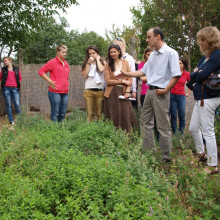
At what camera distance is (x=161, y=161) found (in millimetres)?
4250

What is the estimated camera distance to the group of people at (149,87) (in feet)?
12.9

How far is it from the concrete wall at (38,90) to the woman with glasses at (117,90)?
4875mm

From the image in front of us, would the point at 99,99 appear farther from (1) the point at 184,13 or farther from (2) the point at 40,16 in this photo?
(1) the point at 184,13

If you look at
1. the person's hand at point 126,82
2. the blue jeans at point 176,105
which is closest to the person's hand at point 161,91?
the person's hand at point 126,82

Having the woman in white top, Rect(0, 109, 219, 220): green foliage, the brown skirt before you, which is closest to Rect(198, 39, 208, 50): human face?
Rect(0, 109, 219, 220): green foliage

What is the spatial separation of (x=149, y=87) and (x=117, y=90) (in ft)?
3.95

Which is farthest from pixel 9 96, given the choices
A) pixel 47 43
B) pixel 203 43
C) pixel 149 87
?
pixel 47 43

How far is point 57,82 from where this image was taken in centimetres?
643

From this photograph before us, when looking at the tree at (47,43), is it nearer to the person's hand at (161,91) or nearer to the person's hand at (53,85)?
the person's hand at (53,85)

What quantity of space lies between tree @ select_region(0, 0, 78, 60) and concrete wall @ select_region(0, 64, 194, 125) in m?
1.18

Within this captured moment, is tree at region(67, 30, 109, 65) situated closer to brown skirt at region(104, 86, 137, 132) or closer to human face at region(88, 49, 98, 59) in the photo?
human face at region(88, 49, 98, 59)

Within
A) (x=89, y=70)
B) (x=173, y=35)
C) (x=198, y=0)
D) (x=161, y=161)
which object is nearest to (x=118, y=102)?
A: (x=89, y=70)

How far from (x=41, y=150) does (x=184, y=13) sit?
581 inches

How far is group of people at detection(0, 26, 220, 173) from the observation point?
3.94 metres
